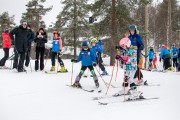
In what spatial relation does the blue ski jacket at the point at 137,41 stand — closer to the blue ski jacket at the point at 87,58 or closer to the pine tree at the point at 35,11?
the blue ski jacket at the point at 87,58

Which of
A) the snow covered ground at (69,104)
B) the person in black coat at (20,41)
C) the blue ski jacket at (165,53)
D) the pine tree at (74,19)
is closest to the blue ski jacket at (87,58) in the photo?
the snow covered ground at (69,104)

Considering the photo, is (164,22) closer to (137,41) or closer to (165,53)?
(165,53)

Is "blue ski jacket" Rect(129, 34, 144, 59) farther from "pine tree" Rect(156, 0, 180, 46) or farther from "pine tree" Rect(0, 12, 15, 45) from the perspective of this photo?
"pine tree" Rect(0, 12, 15, 45)

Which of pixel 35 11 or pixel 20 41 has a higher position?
pixel 35 11

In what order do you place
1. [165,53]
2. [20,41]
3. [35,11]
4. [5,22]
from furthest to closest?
1. [5,22]
2. [35,11]
3. [165,53]
4. [20,41]

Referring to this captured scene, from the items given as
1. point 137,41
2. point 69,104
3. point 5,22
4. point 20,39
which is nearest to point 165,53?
point 20,39

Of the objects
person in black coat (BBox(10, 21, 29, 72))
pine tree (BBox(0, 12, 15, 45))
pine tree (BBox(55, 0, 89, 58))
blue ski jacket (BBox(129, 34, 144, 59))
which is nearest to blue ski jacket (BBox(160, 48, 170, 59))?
person in black coat (BBox(10, 21, 29, 72))

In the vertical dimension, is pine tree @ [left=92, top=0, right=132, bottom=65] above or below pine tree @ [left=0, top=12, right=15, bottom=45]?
below

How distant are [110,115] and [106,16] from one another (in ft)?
52.9

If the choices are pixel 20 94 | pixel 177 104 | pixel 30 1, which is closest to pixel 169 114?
pixel 177 104

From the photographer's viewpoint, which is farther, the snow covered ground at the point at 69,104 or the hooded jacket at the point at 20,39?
the hooded jacket at the point at 20,39

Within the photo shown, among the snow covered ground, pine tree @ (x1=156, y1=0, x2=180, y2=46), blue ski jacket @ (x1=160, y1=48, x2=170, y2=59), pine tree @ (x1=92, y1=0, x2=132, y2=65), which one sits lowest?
the snow covered ground

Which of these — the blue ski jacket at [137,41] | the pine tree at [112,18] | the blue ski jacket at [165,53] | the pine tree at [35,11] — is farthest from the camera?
the pine tree at [35,11]

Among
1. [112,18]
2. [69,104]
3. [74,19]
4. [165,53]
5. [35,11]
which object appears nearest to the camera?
[69,104]
